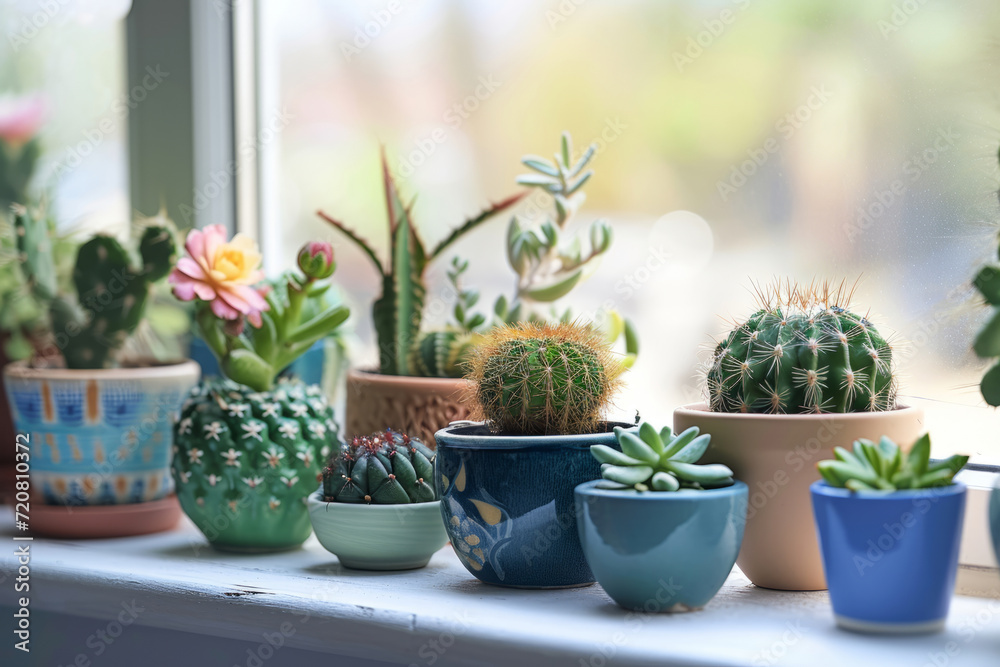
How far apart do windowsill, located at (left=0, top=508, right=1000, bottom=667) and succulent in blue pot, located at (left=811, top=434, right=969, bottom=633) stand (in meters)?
0.02

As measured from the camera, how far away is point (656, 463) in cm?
74

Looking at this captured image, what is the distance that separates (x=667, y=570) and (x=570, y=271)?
0.41 meters

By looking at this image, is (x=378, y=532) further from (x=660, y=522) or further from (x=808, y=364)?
(x=808, y=364)

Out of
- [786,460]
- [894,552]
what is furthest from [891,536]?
[786,460]

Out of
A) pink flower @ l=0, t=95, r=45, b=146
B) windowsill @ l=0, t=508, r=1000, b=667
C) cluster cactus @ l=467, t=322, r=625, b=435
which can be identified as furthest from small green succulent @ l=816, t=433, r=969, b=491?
pink flower @ l=0, t=95, r=45, b=146

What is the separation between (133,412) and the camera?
1070 millimetres

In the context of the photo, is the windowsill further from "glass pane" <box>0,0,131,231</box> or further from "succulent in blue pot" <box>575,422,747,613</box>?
"glass pane" <box>0,0,131,231</box>

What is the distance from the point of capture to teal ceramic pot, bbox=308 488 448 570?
0.89 m

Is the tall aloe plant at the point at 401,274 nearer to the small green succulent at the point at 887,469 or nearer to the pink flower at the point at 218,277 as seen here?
the pink flower at the point at 218,277

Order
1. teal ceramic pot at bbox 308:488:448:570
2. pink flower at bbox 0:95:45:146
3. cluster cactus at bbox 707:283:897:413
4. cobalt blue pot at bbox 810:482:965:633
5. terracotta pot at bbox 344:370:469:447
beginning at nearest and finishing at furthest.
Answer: cobalt blue pot at bbox 810:482:965:633
cluster cactus at bbox 707:283:897:413
teal ceramic pot at bbox 308:488:448:570
terracotta pot at bbox 344:370:469:447
pink flower at bbox 0:95:45:146

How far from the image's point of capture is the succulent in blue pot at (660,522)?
71 centimetres

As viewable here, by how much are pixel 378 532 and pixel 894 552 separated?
0.45m

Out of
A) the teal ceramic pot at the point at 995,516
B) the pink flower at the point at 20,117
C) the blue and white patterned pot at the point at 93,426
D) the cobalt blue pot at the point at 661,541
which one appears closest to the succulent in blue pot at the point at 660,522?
the cobalt blue pot at the point at 661,541

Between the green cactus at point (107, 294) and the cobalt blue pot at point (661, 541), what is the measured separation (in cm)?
60
